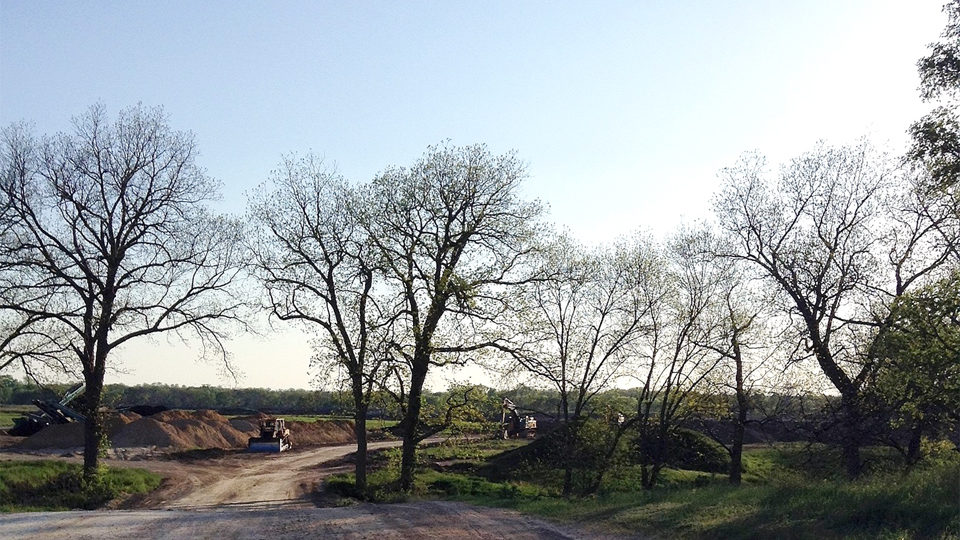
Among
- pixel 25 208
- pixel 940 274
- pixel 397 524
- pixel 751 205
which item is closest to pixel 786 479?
pixel 397 524

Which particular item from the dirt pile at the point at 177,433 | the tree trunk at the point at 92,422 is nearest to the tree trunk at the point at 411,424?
the tree trunk at the point at 92,422

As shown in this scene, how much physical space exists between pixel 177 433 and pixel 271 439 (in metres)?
7.09

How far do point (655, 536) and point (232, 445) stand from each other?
2293 inches

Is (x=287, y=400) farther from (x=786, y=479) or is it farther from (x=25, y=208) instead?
(x=786, y=479)

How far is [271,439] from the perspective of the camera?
61.9 metres

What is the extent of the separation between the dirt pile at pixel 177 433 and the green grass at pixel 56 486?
13.0 metres

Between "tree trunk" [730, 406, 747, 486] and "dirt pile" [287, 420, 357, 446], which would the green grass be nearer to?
"tree trunk" [730, 406, 747, 486]

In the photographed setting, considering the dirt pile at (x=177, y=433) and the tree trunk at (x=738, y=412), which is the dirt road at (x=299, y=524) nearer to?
the tree trunk at (x=738, y=412)

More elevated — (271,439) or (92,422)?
(92,422)

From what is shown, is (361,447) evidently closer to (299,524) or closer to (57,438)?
(299,524)

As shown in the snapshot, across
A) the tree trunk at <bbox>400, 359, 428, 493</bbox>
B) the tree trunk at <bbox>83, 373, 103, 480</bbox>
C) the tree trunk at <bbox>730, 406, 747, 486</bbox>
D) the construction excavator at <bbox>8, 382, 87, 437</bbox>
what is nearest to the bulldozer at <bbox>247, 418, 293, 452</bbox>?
the construction excavator at <bbox>8, 382, 87, 437</bbox>

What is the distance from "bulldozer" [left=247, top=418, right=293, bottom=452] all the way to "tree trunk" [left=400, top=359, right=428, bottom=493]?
1361 inches

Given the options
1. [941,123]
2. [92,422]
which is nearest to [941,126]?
[941,123]

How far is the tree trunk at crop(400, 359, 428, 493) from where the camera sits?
2862 cm
